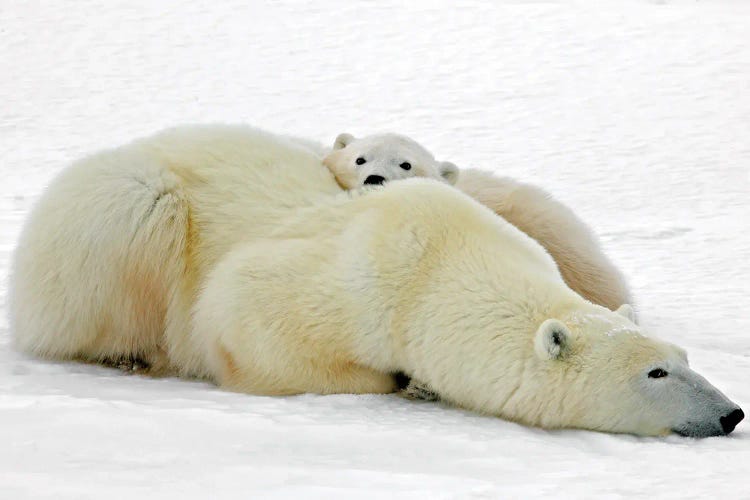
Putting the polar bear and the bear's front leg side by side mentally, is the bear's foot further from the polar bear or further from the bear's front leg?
the polar bear

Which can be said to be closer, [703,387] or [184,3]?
[703,387]

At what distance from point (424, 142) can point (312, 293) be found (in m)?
7.08

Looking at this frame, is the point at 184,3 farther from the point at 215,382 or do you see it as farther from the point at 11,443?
the point at 11,443

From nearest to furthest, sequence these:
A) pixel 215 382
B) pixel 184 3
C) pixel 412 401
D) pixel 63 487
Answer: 1. pixel 63 487
2. pixel 412 401
3. pixel 215 382
4. pixel 184 3

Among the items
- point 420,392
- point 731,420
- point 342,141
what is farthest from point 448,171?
point 731,420

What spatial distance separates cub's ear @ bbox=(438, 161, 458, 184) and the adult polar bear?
63 centimetres

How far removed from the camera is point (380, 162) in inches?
199

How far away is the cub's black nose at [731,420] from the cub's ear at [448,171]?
2084mm

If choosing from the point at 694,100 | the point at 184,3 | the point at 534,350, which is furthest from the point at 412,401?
the point at 184,3

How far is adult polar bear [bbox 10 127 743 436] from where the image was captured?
12.3 feet

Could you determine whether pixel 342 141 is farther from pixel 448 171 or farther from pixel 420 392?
pixel 420 392

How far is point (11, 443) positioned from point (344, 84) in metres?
10.4

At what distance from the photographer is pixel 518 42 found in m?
14.2

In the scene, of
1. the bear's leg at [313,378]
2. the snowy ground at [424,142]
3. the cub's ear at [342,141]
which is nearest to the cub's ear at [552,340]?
the snowy ground at [424,142]
